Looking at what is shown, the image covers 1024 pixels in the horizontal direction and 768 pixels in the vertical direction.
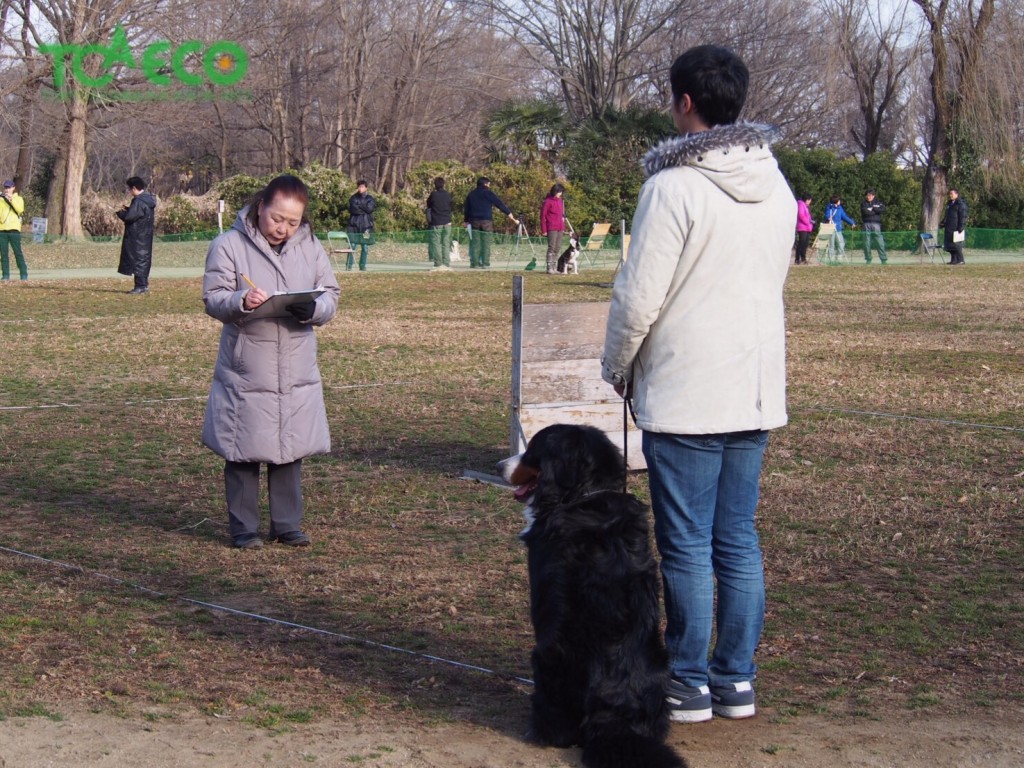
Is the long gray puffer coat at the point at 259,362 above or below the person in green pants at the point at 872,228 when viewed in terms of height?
below

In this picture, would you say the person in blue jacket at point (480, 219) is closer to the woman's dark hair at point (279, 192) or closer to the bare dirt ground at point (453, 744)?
the woman's dark hair at point (279, 192)

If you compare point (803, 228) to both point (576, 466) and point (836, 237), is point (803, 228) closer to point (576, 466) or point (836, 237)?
point (836, 237)

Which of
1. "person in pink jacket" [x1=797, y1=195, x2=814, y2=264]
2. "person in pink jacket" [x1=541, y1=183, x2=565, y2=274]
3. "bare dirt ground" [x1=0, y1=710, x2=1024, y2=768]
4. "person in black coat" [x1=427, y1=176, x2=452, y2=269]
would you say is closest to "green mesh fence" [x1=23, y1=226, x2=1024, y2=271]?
"person in pink jacket" [x1=797, y1=195, x2=814, y2=264]

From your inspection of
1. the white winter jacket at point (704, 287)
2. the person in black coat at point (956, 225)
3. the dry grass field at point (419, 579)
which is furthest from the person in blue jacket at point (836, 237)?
the white winter jacket at point (704, 287)

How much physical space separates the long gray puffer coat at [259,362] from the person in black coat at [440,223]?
20.1 m

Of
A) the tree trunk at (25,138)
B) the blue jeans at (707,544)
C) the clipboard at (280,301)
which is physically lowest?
A: the blue jeans at (707,544)

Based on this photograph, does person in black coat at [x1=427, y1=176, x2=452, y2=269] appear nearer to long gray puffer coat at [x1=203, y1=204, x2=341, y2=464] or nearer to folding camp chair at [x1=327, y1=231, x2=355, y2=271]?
folding camp chair at [x1=327, y1=231, x2=355, y2=271]

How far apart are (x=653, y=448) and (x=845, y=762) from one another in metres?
1.03

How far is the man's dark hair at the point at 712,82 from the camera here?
11.2 ft

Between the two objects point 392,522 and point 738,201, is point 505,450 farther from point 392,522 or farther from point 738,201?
point 738,201

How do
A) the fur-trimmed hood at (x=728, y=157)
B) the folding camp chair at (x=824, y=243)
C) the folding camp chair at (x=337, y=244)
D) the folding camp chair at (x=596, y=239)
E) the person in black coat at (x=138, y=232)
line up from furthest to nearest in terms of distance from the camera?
the folding camp chair at (x=824, y=243)
the folding camp chair at (x=596, y=239)
the folding camp chair at (x=337, y=244)
the person in black coat at (x=138, y=232)
the fur-trimmed hood at (x=728, y=157)

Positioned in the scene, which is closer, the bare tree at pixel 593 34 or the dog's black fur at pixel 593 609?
the dog's black fur at pixel 593 609

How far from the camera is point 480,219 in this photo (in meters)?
27.3

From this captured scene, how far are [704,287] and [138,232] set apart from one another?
17.3 m
